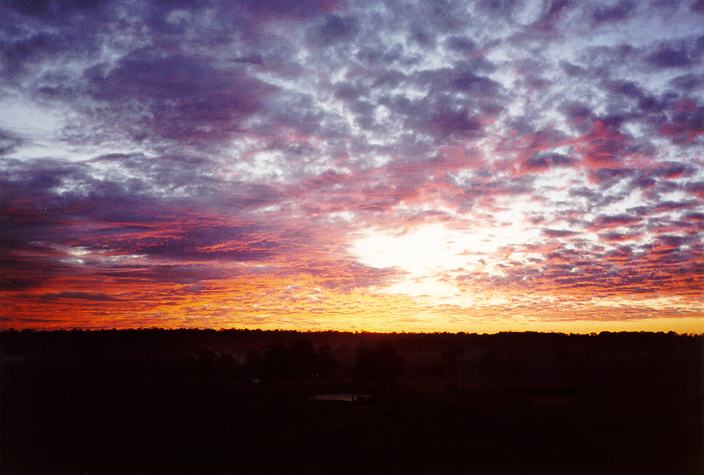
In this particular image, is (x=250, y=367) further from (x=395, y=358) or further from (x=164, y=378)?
(x=395, y=358)

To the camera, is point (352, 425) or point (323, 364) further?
point (323, 364)

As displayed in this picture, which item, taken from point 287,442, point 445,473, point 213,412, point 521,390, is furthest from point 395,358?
point 445,473

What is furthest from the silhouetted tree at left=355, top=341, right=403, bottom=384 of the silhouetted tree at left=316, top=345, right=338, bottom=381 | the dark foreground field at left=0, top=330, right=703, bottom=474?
the silhouetted tree at left=316, top=345, right=338, bottom=381

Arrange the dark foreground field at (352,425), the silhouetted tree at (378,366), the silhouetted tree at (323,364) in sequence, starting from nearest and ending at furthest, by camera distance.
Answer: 1. the dark foreground field at (352,425)
2. the silhouetted tree at (378,366)
3. the silhouetted tree at (323,364)

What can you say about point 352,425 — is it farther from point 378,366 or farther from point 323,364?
point 323,364

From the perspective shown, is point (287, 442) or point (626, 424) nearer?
point (287, 442)

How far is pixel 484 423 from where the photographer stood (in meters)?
66.5

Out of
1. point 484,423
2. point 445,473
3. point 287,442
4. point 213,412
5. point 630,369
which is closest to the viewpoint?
point 445,473

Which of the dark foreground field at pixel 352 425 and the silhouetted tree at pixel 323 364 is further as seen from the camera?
the silhouetted tree at pixel 323 364

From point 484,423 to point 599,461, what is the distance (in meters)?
19.8

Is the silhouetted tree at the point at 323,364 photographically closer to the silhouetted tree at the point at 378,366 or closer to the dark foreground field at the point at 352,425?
the dark foreground field at the point at 352,425

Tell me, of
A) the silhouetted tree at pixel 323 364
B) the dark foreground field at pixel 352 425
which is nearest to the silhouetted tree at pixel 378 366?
the dark foreground field at pixel 352 425

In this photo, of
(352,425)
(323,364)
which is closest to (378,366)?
(323,364)

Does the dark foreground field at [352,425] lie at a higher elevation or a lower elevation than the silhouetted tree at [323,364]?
lower
